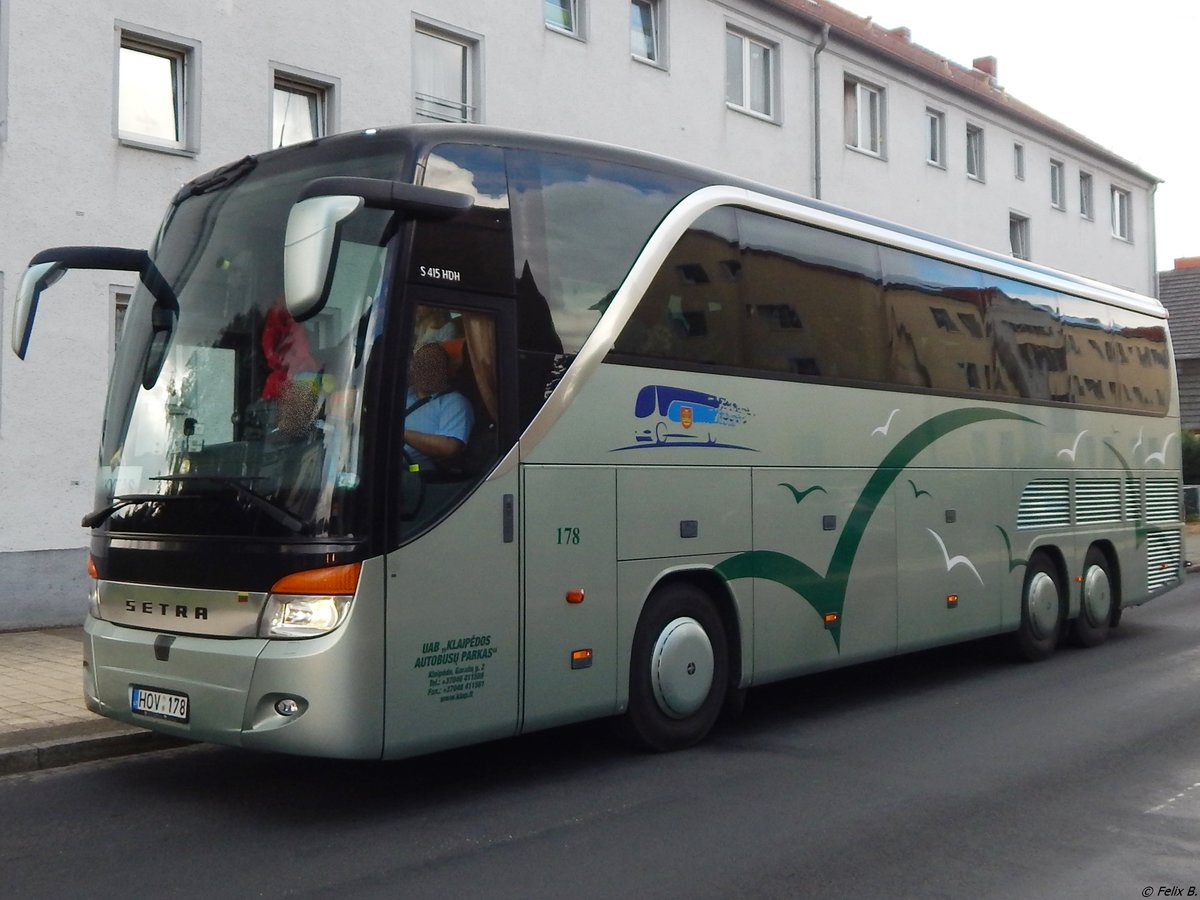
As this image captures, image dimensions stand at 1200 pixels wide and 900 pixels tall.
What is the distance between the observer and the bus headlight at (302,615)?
612 centimetres

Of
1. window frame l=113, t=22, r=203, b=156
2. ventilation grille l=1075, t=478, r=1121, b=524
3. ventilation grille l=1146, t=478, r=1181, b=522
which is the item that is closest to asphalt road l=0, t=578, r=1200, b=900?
ventilation grille l=1075, t=478, r=1121, b=524

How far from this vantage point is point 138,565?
22.2 feet

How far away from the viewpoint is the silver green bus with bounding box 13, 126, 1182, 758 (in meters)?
6.23

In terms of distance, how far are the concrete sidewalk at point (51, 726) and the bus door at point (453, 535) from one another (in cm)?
264

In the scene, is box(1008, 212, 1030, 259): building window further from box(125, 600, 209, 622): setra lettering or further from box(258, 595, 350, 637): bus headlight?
→ box(258, 595, 350, 637): bus headlight

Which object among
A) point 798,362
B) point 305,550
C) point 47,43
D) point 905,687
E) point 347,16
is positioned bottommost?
point 905,687

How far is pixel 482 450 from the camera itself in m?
6.75

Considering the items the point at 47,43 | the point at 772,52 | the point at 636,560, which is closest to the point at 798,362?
the point at 636,560

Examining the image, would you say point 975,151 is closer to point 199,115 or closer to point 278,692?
point 199,115

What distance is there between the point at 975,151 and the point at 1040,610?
20.9 m

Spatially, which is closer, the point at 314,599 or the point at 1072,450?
the point at 314,599

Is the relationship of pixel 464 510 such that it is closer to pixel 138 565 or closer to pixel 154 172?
pixel 138 565

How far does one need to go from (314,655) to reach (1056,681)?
705 cm

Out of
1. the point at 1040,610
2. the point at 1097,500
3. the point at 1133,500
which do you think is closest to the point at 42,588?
the point at 1040,610
